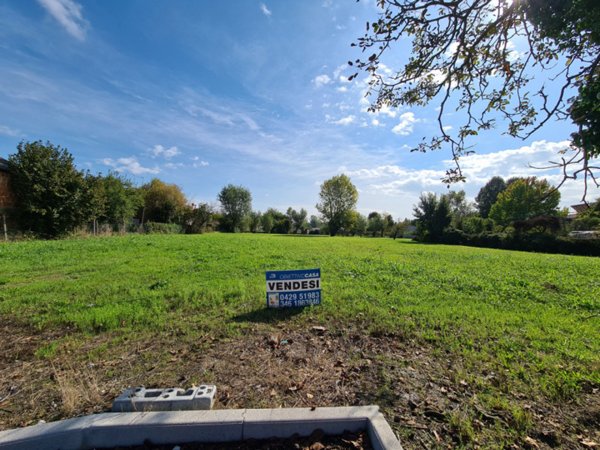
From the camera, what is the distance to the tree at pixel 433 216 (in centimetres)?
3044

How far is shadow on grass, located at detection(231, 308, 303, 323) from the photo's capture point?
13.8 feet

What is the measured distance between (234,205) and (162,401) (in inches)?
1965

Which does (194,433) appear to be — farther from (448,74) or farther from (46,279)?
(46,279)

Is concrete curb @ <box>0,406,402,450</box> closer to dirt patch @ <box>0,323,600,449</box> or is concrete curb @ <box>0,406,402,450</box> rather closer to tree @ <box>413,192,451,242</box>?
dirt patch @ <box>0,323,600,449</box>

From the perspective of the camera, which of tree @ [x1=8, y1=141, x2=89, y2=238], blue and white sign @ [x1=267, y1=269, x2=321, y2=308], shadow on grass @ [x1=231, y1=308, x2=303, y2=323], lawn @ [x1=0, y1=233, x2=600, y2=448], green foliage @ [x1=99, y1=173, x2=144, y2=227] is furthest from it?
green foliage @ [x1=99, y1=173, x2=144, y2=227]

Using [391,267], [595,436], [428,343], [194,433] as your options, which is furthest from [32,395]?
[391,267]

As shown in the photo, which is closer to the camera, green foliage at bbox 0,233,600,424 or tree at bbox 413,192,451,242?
Result: green foliage at bbox 0,233,600,424

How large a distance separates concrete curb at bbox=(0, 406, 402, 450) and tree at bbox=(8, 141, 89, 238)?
22245 mm

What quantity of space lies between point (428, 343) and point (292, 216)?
2394 inches

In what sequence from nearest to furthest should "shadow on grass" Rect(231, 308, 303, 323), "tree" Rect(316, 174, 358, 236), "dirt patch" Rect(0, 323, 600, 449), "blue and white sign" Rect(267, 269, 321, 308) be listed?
"dirt patch" Rect(0, 323, 600, 449), "shadow on grass" Rect(231, 308, 303, 323), "blue and white sign" Rect(267, 269, 321, 308), "tree" Rect(316, 174, 358, 236)

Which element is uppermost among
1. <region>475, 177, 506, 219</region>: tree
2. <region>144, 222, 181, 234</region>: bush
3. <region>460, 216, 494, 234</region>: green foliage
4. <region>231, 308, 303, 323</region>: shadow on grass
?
<region>475, 177, 506, 219</region>: tree

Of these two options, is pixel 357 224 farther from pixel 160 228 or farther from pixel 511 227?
pixel 160 228

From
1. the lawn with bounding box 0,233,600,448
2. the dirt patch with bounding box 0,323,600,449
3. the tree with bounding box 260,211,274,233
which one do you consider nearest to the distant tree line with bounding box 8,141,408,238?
the tree with bounding box 260,211,274,233

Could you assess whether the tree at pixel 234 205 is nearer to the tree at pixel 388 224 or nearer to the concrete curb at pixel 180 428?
the tree at pixel 388 224
